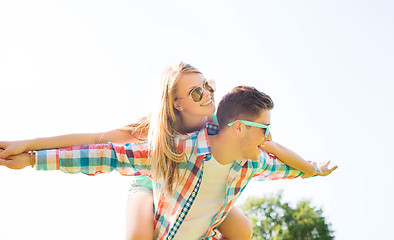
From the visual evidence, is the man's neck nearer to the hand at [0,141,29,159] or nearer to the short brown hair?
the short brown hair

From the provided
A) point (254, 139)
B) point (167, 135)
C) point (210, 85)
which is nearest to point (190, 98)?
point (210, 85)

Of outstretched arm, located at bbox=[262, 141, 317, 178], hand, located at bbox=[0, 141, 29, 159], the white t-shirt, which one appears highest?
hand, located at bbox=[0, 141, 29, 159]

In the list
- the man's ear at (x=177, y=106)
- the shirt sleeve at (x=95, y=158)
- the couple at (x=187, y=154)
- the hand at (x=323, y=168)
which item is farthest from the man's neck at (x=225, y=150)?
the hand at (x=323, y=168)

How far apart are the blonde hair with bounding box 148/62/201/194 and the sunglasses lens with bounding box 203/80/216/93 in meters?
0.17

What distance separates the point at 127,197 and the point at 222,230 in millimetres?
1127

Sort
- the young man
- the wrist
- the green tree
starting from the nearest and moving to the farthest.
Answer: the wrist
the young man
the green tree

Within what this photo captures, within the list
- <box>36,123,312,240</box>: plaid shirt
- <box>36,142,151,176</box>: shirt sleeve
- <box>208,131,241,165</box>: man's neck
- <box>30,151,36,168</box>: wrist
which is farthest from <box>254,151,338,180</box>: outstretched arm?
<box>30,151,36,168</box>: wrist

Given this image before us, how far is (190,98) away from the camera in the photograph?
13.9 feet

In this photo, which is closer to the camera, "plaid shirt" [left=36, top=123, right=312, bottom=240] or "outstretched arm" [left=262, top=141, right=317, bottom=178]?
"plaid shirt" [left=36, top=123, right=312, bottom=240]

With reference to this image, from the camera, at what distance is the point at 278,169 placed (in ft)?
16.0

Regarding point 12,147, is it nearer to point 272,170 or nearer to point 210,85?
point 210,85

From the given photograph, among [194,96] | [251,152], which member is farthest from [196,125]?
[251,152]

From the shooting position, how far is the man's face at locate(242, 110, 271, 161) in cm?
428

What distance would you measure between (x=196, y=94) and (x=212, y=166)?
73cm
